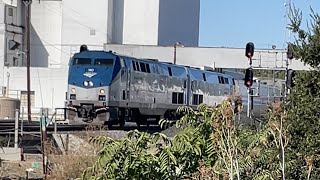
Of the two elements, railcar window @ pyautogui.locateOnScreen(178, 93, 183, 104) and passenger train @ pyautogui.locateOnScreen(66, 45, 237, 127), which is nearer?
passenger train @ pyautogui.locateOnScreen(66, 45, 237, 127)

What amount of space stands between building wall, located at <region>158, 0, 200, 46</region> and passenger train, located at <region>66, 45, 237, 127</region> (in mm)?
36416

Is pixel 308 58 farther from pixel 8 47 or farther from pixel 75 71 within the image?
pixel 8 47

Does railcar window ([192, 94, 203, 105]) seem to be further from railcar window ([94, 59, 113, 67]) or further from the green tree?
the green tree

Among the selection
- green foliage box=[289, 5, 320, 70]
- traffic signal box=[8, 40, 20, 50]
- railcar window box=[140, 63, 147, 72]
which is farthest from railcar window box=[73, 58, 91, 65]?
traffic signal box=[8, 40, 20, 50]

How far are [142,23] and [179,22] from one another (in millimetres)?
7660

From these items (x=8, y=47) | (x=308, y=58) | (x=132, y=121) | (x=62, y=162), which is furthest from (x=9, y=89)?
(x=308, y=58)

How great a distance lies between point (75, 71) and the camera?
3475cm

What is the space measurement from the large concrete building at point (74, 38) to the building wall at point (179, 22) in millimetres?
109

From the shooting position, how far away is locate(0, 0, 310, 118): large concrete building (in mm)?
66062

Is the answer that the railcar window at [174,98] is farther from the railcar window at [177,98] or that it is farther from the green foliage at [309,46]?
the green foliage at [309,46]

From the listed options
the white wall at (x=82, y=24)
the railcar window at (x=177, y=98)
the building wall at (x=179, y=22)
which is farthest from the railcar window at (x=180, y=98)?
the building wall at (x=179, y=22)

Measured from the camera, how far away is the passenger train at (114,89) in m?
33.7

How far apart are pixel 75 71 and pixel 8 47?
113 ft

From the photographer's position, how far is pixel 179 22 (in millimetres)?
80250
